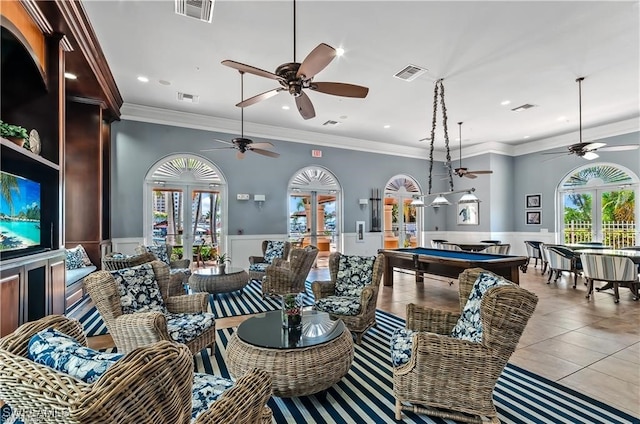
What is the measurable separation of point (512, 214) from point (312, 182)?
21.5ft

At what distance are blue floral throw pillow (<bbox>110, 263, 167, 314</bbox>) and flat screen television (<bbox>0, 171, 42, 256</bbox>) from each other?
86cm

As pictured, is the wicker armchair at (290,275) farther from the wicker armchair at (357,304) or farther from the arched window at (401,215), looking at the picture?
the arched window at (401,215)

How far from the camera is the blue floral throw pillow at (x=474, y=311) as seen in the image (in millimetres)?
2223

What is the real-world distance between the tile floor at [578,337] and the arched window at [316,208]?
3.19 metres

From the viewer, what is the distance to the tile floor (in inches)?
106

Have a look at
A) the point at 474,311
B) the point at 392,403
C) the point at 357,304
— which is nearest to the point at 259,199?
the point at 357,304

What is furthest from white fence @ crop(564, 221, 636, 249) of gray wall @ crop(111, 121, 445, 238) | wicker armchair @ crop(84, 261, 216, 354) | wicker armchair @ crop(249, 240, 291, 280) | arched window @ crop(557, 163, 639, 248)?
wicker armchair @ crop(84, 261, 216, 354)

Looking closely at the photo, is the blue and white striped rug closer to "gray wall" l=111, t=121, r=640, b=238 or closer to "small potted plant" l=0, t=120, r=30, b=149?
"small potted plant" l=0, t=120, r=30, b=149

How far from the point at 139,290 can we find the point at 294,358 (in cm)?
177

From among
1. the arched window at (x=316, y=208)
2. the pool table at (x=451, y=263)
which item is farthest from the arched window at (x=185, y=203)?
the pool table at (x=451, y=263)

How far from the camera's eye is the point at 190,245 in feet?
24.6

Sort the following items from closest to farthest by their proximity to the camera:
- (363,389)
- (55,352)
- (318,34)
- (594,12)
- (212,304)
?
(55,352)
(363,389)
(594,12)
(318,34)
(212,304)

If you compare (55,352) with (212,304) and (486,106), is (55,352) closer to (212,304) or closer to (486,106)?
(212,304)

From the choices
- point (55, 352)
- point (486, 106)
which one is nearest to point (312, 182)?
point (486, 106)
